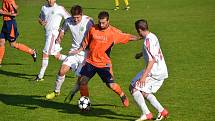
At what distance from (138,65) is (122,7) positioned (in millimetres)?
17952

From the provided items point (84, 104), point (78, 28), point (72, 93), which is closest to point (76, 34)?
point (78, 28)

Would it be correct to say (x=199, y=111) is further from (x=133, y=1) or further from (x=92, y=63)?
(x=133, y=1)

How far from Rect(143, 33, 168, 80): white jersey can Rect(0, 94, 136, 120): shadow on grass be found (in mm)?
1177

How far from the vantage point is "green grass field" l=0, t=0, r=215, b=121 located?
34.9ft

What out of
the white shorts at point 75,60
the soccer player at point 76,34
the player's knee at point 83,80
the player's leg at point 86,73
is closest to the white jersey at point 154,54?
the player's leg at point 86,73

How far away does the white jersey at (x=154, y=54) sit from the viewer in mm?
9453

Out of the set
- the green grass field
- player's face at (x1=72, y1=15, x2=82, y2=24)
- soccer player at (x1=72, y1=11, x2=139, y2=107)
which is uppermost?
player's face at (x1=72, y1=15, x2=82, y2=24)

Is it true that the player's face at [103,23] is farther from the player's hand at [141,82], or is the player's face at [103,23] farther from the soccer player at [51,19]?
the soccer player at [51,19]

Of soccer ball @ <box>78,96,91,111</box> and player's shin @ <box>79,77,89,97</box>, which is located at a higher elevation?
player's shin @ <box>79,77,89,97</box>

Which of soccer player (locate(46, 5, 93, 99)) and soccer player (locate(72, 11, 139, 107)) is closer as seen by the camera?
soccer player (locate(72, 11, 139, 107))

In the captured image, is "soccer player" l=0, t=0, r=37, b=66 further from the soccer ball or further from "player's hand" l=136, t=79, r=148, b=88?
"player's hand" l=136, t=79, r=148, b=88

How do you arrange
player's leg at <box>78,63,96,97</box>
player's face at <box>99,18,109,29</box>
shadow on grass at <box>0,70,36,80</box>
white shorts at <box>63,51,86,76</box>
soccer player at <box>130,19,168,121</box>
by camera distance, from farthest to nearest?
shadow on grass at <box>0,70,36,80</box>, white shorts at <box>63,51,86,76</box>, player's leg at <box>78,63,96,97</box>, player's face at <box>99,18,109,29</box>, soccer player at <box>130,19,168,121</box>

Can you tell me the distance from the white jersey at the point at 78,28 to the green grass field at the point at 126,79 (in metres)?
1.47

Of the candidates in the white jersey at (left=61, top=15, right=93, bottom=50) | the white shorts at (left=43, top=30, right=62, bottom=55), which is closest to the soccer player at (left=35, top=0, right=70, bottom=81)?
the white shorts at (left=43, top=30, right=62, bottom=55)
